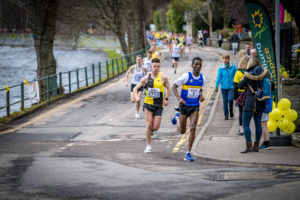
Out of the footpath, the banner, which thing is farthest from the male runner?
the banner

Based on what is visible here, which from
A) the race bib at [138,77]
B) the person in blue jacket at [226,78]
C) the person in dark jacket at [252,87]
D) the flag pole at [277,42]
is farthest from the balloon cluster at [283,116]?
the race bib at [138,77]

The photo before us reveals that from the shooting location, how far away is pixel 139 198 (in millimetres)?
6949

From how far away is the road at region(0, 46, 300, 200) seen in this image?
724 centimetres

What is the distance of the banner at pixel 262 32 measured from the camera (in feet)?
35.3

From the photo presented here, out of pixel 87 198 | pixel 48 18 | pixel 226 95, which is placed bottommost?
pixel 87 198

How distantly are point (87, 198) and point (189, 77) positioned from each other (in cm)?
368

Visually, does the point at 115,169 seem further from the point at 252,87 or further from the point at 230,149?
the point at 252,87

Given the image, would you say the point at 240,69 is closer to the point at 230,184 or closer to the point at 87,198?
the point at 230,184

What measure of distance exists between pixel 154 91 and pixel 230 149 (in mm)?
2016

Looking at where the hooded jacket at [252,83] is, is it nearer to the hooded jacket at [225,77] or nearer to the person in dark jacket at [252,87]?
the person in dark jacket at [252,87]

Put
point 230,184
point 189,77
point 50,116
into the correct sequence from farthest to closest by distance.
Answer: point 50,116 → point 189,77 → point 230,184

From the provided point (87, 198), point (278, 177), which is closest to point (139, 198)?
point (87, 198)

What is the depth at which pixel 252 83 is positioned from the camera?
9914mm

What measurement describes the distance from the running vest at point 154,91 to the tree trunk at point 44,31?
1460 centimetres
